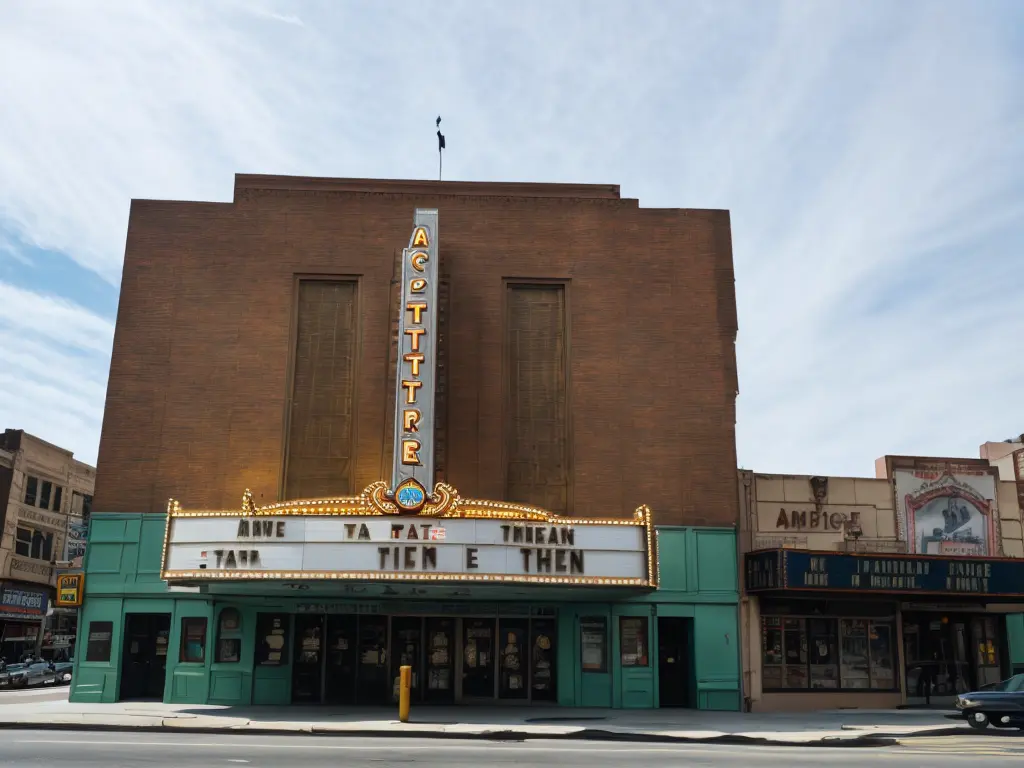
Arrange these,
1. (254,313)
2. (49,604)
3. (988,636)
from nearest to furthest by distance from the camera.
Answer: (254,313) < (988,636) < (49,604)

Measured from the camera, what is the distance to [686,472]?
1079 inches

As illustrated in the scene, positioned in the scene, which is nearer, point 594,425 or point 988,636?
point 594,425

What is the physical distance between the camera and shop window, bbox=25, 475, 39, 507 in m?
49.8

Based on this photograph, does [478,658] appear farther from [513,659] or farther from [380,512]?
[380,512]

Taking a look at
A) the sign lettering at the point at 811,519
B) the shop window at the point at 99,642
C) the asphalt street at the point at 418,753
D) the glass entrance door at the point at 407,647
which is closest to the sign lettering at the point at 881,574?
the sign lettering at the point at 811,519

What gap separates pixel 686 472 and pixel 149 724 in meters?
15.4

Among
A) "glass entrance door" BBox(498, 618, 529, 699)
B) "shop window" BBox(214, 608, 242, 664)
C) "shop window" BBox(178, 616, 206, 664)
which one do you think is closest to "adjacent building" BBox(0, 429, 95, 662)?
"shop window" BBox(178, 616, 206, 664)

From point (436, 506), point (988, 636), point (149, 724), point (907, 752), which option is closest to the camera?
point (907, 752)

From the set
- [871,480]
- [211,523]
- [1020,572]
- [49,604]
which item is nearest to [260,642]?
[211,523]

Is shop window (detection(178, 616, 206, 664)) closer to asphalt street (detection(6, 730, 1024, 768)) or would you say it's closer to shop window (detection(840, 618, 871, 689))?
asphalt street (detection(6, 730, 1024, 768))

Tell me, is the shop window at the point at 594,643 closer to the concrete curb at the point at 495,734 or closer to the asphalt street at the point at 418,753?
the concrete curb at the point at 495,734

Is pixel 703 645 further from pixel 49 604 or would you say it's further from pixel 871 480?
pixel 49 604

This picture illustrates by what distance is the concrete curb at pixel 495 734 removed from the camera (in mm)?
19438

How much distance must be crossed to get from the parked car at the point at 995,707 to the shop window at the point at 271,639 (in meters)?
17.2
